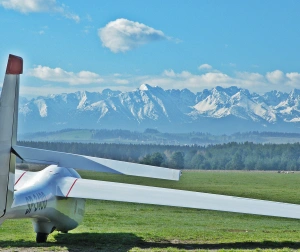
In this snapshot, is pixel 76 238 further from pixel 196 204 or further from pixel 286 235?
pixel 286 235

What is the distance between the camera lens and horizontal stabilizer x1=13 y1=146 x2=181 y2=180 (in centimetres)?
1523

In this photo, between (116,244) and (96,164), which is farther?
(116,244)

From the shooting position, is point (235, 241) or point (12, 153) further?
point (235, 241)

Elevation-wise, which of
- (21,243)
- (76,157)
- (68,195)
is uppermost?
(76,157)

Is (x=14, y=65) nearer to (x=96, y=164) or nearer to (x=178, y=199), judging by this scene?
(x=96, y=164)

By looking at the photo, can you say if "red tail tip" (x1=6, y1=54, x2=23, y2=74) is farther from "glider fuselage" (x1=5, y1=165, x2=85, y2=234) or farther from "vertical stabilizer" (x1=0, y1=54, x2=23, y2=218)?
"glider fuselage" (x1=5, y1=165, x2=85, y2=234)

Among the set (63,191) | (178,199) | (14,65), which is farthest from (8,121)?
(178,199)

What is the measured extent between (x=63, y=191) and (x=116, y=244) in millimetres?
2938

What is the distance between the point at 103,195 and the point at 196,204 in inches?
110

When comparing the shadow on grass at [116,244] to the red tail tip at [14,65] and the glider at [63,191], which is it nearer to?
the glider at [63,191]

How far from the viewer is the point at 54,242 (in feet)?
65.1

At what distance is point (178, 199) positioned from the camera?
57.3ft

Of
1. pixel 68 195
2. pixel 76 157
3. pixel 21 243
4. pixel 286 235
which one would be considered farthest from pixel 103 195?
pixel 286 235

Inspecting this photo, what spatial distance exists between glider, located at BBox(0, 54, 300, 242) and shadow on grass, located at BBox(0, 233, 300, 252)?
0.72 metres
